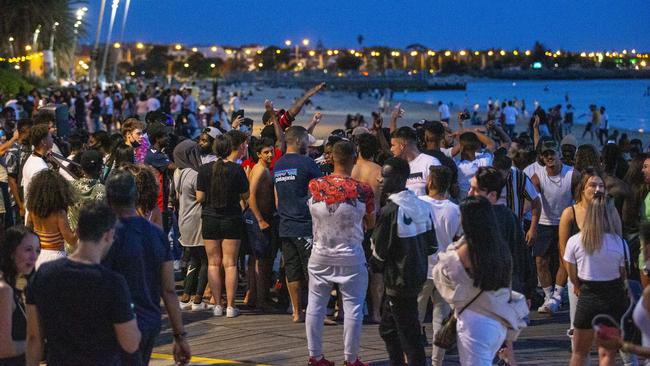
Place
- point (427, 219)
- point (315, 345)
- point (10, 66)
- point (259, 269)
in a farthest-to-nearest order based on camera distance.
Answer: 1. point (10, 66)
2. point (259, 269)
3. point (315, 345)
4. point (427, 219)

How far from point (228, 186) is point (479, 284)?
4073 mm

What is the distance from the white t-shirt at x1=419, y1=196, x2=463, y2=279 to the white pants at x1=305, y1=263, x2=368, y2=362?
2.30 ft

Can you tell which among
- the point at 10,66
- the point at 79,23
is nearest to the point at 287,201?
the point at 10,66

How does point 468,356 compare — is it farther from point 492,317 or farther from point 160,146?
point 160,146

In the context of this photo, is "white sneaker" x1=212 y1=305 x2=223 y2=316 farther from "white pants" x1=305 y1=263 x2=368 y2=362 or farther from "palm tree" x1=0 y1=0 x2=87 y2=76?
"palm tree" x1=0 y1=0 x2=87 y2=76

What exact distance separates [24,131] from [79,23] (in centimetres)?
5562

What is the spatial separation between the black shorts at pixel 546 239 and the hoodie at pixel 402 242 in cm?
346

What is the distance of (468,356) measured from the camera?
18.5 ft

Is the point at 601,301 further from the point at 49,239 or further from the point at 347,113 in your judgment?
the point at 347,113

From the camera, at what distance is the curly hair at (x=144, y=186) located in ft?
23.8

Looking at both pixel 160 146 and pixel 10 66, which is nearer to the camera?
pixel 160 146

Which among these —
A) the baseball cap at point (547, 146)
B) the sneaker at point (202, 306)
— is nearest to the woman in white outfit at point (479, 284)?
the baseball cap at point (547, 146)

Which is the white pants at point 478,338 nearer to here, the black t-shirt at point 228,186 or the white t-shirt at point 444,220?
the white t-shirt at point 444,220

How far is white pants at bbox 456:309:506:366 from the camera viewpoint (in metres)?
5.61
